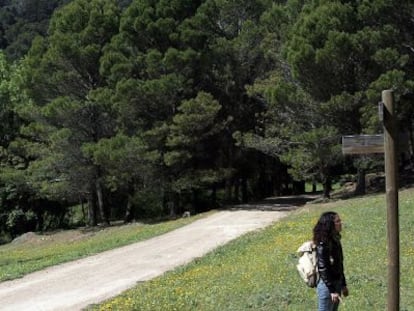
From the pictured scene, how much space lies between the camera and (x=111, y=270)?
1664cm

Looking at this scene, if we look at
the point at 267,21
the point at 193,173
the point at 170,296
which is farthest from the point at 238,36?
the point at 170,296

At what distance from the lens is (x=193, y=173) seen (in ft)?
111

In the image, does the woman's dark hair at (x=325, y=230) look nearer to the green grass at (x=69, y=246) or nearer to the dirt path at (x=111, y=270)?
the dirt path at (x=111, y=270)

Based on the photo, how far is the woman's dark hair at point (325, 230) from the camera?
686cm

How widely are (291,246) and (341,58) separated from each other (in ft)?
48.2

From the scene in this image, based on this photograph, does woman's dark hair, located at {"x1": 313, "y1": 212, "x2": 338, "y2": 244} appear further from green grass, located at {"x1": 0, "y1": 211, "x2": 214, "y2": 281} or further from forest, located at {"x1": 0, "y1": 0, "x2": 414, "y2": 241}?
forest, located at {"x1": 0, "y1": 0, "x2": 414, "y2": 241}

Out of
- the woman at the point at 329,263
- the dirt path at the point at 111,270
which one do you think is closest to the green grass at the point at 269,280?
the dirt path at the point at 111,270

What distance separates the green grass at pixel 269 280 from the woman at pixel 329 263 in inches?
78.8

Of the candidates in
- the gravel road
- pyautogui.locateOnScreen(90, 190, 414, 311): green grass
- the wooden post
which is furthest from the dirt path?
the wooden post

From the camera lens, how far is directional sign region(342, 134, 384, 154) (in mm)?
6603

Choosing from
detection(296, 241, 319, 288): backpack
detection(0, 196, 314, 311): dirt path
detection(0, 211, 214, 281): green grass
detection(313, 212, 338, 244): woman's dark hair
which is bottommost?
detection(0, 211, 214, 281): green grass

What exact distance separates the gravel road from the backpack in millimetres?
6310

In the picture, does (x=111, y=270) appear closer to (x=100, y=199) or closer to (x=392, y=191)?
(x=392, y=191)

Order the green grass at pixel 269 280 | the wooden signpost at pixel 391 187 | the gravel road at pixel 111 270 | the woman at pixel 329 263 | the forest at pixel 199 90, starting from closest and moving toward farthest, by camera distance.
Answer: the wooden signpost at pixel 391 187, the woman at pixel 329 263, the green grass at pixel 269 280, the gravel road at pixel 111 270, the forest at pixel 199 90
